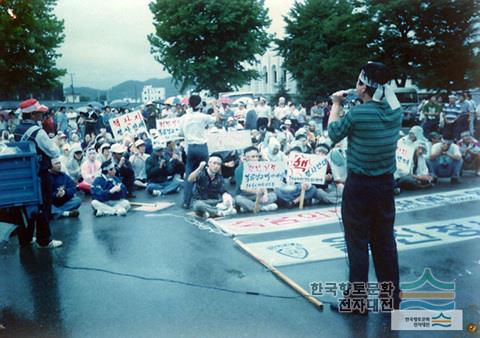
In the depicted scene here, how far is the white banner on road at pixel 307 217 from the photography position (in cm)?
695

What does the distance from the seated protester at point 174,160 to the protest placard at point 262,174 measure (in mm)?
3035

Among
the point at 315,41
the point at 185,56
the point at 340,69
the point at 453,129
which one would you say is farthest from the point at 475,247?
the point at 315,41

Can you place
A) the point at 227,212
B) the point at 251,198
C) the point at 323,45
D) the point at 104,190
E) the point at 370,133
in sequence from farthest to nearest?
the point at 323,45
the point at 251,198
the point at 104,190
the point at 227,212
the point at 370,133

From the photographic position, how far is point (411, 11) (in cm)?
2116

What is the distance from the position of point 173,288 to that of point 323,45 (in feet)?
107

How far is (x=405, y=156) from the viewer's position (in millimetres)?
9844

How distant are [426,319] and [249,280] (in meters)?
1.84

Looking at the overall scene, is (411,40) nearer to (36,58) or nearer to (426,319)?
(36,58)

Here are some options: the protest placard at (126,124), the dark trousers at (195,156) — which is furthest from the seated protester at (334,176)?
the protest placard at (126,124)

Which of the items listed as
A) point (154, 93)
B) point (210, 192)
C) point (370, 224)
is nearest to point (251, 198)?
point (210, 192)

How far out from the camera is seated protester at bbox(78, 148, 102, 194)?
10094 mm

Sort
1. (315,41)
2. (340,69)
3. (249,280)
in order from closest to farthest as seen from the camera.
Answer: (249,280) → (340,69) → (315,41)

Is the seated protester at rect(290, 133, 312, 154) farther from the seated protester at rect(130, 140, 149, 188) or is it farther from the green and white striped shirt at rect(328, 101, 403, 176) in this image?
the green and white striped shirt at rect(328, 101, 403, 176)

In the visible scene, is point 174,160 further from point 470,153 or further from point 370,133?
point 470,153
